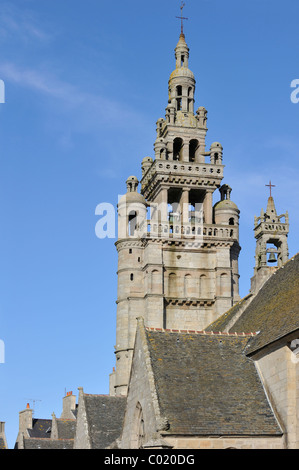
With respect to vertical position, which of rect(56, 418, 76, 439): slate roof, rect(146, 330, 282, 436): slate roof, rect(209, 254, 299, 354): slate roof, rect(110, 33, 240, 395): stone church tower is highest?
rect(110, 33, 240, 395): stone church tower

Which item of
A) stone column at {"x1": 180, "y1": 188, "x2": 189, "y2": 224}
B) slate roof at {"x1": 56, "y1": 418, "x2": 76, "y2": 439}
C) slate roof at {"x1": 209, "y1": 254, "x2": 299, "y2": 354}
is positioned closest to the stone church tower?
stone column at {"x1": 180, "y1": 188, "x2": 189, "y2": 224}

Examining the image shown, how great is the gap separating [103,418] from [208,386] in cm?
1147

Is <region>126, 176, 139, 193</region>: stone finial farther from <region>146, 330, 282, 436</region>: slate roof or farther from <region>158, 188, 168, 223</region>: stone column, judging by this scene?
<region>146, 330, 282, 436</region>: slate roof

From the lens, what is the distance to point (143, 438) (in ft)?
97.2

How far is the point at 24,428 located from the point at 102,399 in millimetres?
39508

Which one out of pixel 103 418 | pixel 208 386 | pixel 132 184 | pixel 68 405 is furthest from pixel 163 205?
pixel 208 386

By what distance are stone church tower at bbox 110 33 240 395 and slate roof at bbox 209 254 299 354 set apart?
19.7 metres

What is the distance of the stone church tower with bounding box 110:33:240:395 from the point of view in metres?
59.8

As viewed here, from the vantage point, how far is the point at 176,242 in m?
60.5

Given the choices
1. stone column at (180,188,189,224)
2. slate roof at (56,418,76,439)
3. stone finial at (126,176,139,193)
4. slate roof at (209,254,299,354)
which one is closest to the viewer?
slate roof at (209,254,299,354)

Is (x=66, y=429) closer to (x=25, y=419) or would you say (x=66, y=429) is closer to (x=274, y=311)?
(x=25, y=419)
